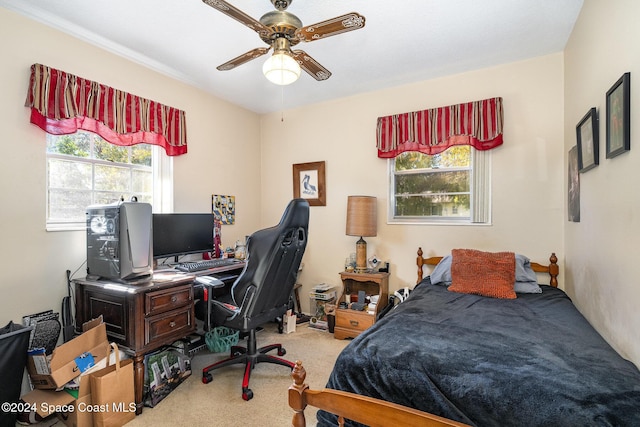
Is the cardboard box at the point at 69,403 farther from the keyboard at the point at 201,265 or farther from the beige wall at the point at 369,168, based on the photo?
the keyboard at the point at 201,265

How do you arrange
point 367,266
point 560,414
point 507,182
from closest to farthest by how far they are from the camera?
1. point 560,414
2. point 507,182
3. point 367,266

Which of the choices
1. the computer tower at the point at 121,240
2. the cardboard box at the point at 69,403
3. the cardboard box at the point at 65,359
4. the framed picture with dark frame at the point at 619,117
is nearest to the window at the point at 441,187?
the framed picture with dark frame at the point at 619,117

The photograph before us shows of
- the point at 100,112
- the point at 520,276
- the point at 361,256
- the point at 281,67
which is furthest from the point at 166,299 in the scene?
the point at 520,276

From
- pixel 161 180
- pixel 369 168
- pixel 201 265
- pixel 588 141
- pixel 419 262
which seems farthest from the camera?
pixel 369 168

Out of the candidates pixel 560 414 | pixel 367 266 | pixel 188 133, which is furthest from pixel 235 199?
Answer: pixel 560 414

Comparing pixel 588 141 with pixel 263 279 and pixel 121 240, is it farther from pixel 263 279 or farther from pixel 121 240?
pixel 121 240

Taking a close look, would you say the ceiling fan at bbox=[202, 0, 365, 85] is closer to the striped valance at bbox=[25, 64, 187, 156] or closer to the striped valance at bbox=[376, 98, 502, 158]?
the striped valance at bbox=[25, 64, 187, 156]

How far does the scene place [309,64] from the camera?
7.00 ft

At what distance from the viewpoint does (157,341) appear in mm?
2154

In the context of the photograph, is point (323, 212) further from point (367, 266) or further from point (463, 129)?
point (463, 129)

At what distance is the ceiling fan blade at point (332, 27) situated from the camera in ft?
5.27

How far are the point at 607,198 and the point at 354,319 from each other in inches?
88.0

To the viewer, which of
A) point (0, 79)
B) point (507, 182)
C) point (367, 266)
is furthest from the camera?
point (367, 266)

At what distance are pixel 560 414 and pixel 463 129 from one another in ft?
8.40
